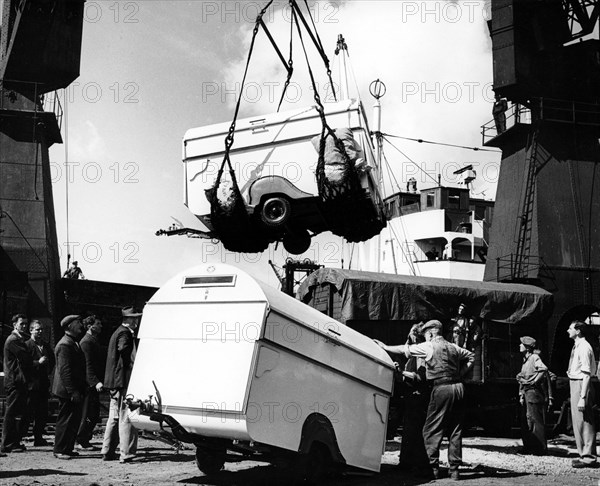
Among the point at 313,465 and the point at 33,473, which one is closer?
the point at 313,465

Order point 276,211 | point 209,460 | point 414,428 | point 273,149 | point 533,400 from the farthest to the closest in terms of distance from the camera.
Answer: point 533,400 < point 273,149 < point 276,211 < point 414,428 < point 209,460

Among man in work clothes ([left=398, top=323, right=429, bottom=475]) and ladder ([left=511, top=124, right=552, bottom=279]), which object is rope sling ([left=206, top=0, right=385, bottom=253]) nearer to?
man in work clothes ([left=398, top=323, right=429, bottom=475])

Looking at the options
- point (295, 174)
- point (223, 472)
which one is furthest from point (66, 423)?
point (295, 174)

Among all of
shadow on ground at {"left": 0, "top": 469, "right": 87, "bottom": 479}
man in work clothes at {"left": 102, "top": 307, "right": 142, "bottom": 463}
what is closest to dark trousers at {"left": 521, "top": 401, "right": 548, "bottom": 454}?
man in work clothes at {"left": 102, "top": 307, "right": 142, "bottom": 463}

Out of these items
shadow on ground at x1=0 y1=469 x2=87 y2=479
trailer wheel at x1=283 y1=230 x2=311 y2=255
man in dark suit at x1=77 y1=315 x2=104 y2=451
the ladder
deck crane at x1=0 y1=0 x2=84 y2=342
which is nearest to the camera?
shadow on ground at x1=0 y1=469 x2=87 y2=479

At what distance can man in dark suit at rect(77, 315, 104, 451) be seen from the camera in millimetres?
10633

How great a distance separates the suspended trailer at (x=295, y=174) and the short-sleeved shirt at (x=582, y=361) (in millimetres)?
3318

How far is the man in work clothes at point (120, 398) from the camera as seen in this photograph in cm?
961

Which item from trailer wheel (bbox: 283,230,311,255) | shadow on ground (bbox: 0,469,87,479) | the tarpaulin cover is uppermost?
trailer wheel (bbox: 283,230,311,255)

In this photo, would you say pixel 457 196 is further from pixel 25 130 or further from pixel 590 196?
pixel 25 130

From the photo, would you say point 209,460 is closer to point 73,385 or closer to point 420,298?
point 73,385

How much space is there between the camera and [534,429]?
11711mm

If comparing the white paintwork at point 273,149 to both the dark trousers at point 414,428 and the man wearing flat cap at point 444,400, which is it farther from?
the dark trousers at point 414,428

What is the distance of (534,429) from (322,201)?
209 inches
